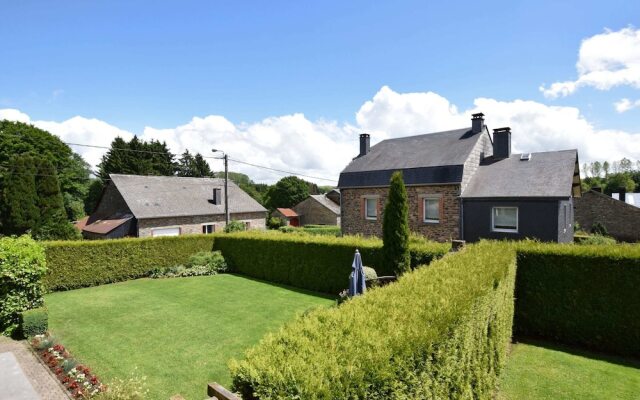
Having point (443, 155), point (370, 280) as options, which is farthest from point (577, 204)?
point (370, 280)

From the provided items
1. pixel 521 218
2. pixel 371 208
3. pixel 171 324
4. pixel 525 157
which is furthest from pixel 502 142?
pixel 171 324

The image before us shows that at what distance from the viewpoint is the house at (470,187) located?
16.7 metres

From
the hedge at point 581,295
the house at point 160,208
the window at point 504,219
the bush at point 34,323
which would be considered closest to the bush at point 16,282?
the bush at point 34,323

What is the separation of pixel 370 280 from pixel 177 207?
863 inches

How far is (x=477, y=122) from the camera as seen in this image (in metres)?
20.9

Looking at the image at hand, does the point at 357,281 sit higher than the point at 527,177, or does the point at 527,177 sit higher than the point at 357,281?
the point at 527,177

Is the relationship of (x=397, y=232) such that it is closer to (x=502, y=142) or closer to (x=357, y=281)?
(x=357, y=281)

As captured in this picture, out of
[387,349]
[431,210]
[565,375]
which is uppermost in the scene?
[431,210]

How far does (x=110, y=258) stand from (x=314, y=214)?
3545 centimetres

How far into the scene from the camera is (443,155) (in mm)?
20328

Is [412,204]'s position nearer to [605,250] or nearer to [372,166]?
[372,166]

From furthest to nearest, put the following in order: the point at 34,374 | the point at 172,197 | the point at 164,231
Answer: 1. the point at 172,197
2. the point at 164,231
3. the point at 34,374

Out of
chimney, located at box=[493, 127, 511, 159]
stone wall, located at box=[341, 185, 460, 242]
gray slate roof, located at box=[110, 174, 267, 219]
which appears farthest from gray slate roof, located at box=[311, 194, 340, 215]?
chimney, located at box=[493, 127, 511, 159]

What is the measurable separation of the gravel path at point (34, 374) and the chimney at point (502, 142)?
22.2 m
